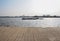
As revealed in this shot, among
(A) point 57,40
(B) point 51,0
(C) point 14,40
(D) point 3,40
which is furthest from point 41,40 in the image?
(B) point 51,0

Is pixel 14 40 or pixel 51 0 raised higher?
pixel 14 40

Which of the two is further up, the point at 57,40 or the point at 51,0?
the point at 57,40

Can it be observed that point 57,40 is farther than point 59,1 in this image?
No

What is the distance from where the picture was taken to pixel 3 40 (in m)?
1.92

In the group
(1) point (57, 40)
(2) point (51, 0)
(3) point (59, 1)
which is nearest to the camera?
(1) point (57, 40)

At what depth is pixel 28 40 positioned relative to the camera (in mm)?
1899

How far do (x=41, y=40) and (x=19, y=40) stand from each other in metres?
0.27

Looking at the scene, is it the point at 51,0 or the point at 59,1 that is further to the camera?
the point at 51,0

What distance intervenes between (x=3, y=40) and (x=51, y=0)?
15.9ft

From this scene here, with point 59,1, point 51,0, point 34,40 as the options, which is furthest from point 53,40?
point 51,0

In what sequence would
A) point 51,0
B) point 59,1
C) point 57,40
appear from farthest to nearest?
point 51,0 → point 59,1 → point 57,40

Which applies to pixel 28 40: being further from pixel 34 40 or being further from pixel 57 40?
pixel 57 40

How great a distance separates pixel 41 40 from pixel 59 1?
146 inches

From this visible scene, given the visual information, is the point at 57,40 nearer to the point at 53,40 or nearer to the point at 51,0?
the point at 53,40
